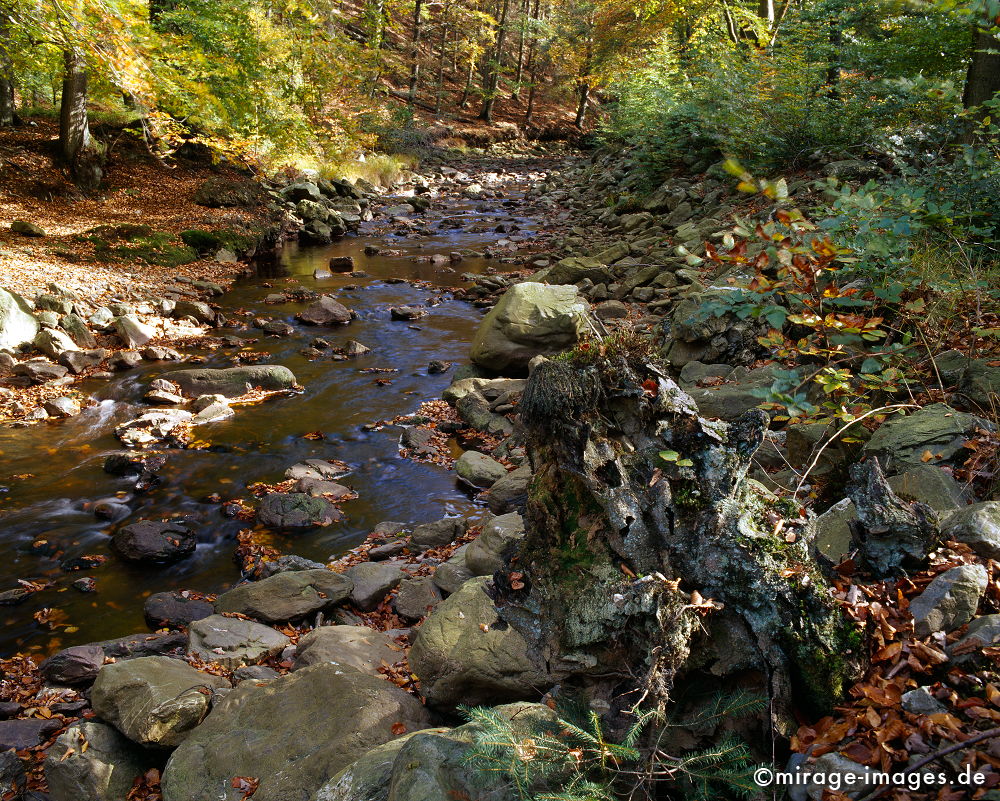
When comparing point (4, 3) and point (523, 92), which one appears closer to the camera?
point (4, 3)

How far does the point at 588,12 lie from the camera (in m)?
33.0

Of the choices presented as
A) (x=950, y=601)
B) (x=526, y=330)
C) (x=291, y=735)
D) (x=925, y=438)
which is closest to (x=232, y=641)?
(x=291, y=735)

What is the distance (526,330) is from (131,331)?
6516mm

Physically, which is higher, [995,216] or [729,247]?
[995,216]

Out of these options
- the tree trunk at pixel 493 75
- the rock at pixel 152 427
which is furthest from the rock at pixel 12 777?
the tree trunk at pixel 493 75

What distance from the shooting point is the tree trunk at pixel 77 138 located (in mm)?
15203

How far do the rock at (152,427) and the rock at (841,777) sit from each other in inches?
317

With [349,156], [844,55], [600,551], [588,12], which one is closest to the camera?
[600,551]

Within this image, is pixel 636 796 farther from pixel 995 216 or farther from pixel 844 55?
pixel 844 55

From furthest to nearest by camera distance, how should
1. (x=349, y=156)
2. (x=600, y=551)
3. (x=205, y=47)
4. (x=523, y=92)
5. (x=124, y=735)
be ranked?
(x=523, y=92)
(x=349, y=156)
(x=205, y=47)
(x=124, y=735)
(x=600, y=551)

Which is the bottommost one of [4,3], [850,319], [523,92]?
[850,319]

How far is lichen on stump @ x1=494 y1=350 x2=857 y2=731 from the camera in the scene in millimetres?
2418

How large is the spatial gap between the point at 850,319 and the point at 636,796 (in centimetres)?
270

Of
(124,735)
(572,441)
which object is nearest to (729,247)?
(572,441)
